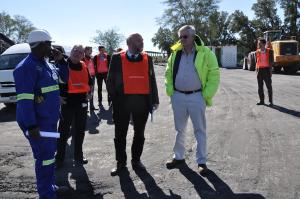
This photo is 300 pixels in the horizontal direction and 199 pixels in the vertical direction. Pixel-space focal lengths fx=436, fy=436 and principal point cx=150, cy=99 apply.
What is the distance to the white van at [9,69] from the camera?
13.7 meters

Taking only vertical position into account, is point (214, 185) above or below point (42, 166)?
below

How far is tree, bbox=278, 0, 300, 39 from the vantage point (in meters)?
76.5

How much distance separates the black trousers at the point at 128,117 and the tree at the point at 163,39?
75337 mm

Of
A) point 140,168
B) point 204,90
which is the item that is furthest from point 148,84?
point 140,168

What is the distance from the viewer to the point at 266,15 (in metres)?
81.9

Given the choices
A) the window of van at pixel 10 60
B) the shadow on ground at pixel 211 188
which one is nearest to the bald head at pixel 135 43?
the shadow on ground at pixel 211 188

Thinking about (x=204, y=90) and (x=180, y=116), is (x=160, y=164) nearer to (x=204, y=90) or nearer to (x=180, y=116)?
(x=180, y=116)

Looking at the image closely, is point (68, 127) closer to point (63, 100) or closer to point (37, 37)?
point (63, 100)

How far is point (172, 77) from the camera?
6.57 metres

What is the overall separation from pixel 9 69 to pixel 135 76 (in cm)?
911

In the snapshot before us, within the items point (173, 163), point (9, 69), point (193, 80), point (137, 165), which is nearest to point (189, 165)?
point (173, 163)

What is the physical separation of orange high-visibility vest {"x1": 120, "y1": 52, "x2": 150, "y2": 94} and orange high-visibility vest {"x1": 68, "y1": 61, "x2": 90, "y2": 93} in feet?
3.51

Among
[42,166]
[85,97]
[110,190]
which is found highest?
[85,97]

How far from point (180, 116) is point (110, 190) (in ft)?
5.39
